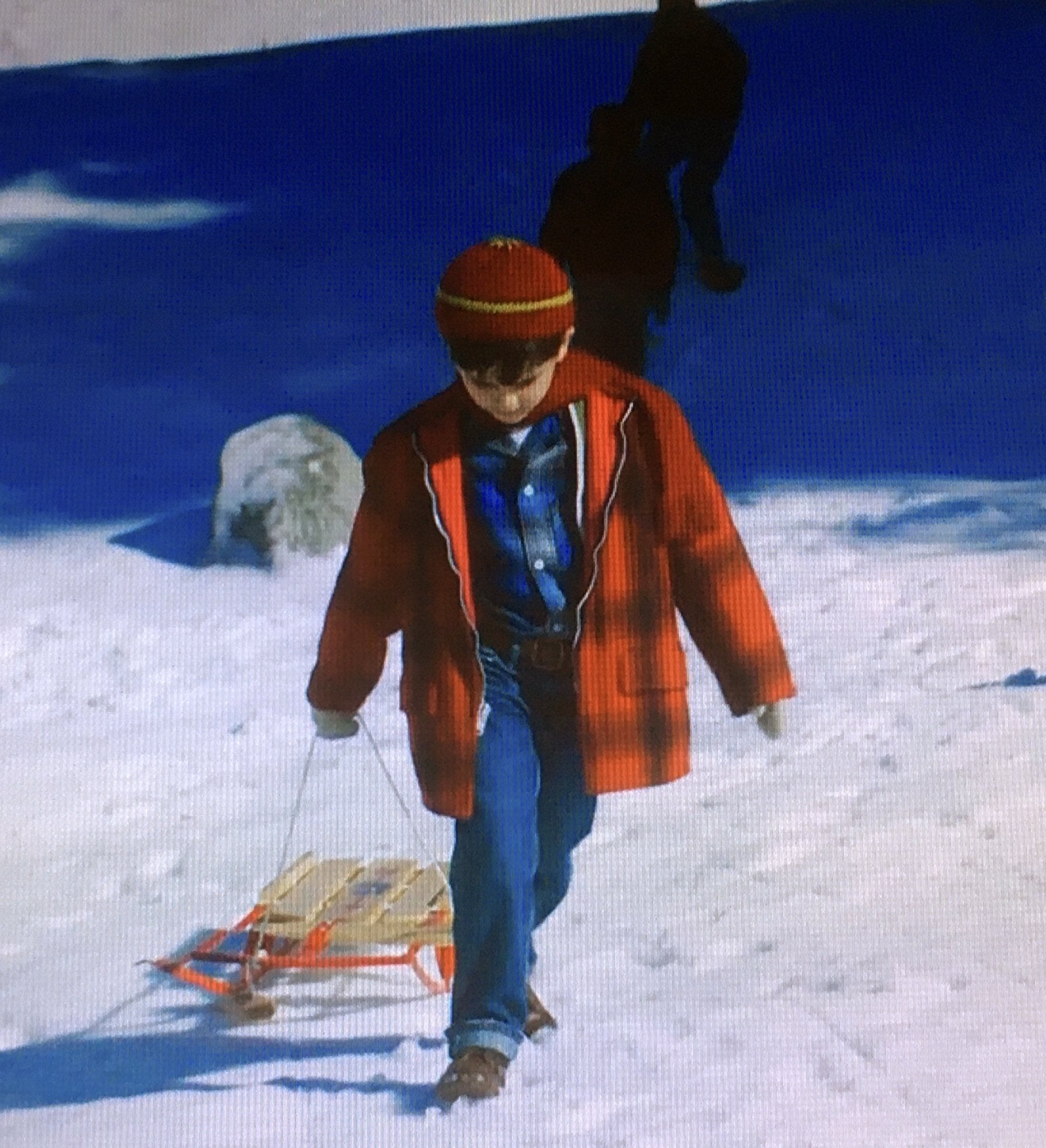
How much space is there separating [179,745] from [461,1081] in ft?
1.89

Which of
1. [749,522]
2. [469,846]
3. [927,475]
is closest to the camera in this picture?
[469,846]

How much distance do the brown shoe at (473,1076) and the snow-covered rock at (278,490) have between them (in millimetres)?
670

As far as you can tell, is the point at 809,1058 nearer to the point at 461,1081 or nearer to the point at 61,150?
the point at 461,1081

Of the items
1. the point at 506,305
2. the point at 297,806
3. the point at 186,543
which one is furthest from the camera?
the point at 186,543

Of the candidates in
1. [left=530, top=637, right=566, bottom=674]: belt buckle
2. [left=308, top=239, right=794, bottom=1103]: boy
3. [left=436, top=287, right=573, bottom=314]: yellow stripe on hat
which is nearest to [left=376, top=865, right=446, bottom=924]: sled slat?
[left=308, top=239, right=794, bottom=1103]: boy

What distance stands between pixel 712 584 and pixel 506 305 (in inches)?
16.2

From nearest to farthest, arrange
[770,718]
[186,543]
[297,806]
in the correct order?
1. [770,718]
2. [297,806]
3. [186,543]

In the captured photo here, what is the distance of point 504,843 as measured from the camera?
1.66 meters

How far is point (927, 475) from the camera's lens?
6.68ft

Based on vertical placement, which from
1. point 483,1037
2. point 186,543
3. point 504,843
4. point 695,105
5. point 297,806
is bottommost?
point 483,1037

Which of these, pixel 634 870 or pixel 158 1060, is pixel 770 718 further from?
pixel 158 1060

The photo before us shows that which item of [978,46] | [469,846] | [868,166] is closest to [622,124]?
[868,166]

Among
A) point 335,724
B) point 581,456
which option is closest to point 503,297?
point 581,456

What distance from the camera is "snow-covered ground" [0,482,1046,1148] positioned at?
1.72 meters
